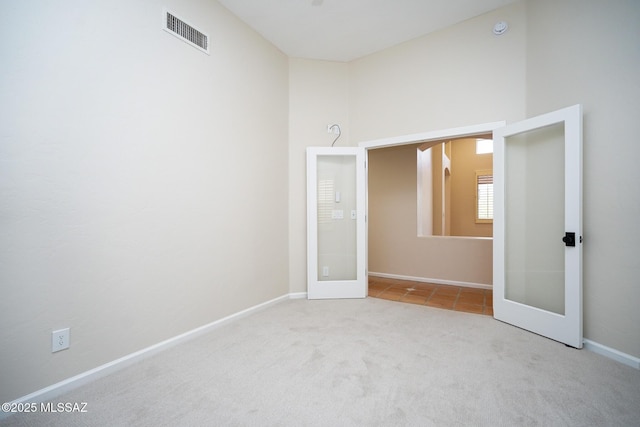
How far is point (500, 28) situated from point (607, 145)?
5.36 ft

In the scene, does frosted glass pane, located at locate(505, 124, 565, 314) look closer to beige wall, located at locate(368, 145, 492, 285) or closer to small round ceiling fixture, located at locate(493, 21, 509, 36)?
small round ceiling fixture, located at locate(493, 21, 509, 36)

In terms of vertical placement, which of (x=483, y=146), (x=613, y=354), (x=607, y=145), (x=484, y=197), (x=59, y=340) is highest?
(x=483, y=146)

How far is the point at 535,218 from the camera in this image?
2.80 meters

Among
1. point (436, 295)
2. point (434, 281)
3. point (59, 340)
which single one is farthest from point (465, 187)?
point (59, 340)

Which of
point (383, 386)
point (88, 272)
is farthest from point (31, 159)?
point (383, 386)

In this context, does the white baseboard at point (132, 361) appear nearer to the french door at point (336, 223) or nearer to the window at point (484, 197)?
the french door at point (336, 223)

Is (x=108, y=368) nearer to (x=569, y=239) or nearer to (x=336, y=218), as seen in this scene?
(x=336, y=218)

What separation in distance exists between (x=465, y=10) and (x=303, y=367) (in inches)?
149

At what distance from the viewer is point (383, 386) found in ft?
5.99

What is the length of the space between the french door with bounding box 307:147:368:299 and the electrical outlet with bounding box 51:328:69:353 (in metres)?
2.49

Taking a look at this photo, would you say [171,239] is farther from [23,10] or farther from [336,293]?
[336,293]

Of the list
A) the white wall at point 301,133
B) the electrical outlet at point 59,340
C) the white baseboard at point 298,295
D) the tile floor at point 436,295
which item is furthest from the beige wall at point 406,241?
the electrical outlet at point 59,340

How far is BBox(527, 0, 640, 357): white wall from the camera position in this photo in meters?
2.09

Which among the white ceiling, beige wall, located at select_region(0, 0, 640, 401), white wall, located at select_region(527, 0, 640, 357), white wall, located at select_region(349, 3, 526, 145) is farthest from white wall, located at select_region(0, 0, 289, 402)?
white wall, located at select_region(527, 0, 640, 357)
